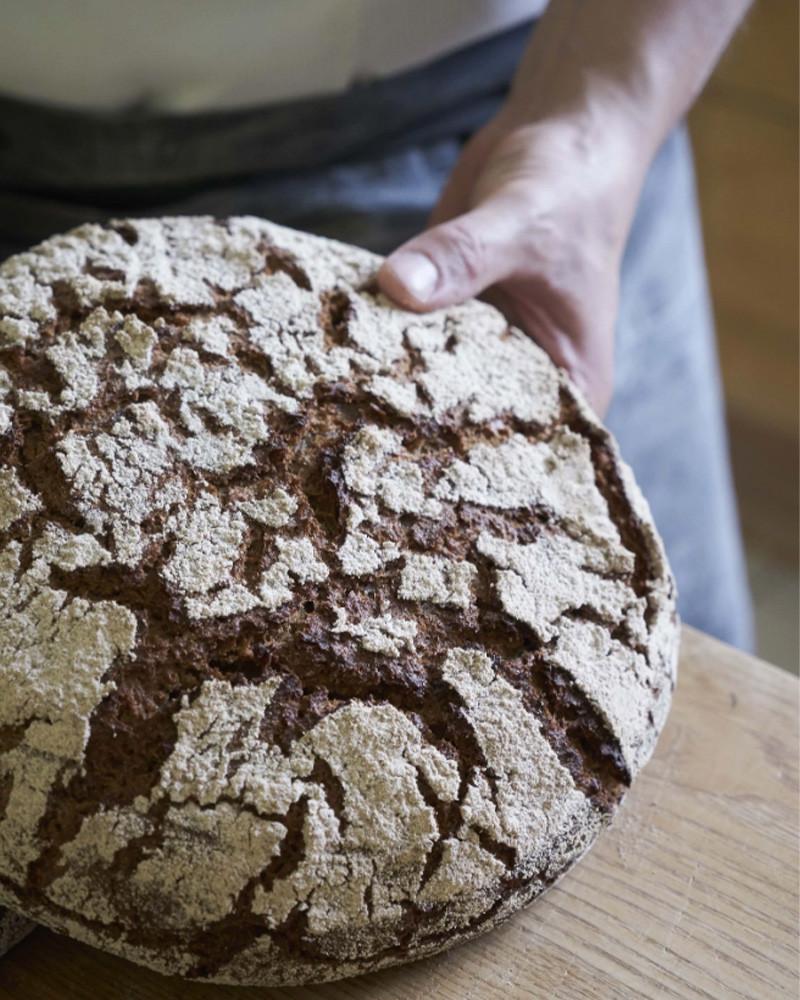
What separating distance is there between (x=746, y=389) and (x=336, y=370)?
7.84 feet

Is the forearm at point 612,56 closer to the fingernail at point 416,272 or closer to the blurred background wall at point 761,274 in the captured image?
the fingernail at point 416,272

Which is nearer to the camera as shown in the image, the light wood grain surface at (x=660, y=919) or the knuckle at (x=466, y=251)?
the light wood grain surface at (x=660, y=919)

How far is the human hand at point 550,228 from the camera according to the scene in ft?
3.99

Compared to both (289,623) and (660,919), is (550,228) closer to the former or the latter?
(289,623)

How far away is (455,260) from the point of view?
115 centimetres

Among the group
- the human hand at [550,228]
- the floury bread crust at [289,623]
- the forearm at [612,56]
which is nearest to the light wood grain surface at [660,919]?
the floury bread crust at [289,623]

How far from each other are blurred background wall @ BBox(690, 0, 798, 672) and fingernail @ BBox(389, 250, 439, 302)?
1.82 meters

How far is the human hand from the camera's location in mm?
1215

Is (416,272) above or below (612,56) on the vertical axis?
below

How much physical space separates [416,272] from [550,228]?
Result: 23 cm

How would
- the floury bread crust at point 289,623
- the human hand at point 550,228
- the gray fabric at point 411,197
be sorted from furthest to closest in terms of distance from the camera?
the gray fabric at point 411,197, the human hand at point 550,228, the floury bread crust at point 289,623

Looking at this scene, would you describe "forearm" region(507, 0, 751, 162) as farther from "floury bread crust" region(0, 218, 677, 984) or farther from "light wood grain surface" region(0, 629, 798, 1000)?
"light wood grain surface" region(0, 629, 798, 1000)

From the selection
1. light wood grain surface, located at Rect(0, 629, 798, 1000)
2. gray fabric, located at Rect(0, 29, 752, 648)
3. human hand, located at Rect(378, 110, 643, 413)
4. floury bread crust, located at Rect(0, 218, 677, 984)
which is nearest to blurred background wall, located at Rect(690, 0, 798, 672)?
gray fabric, located at Rect(0, 29, 752, 648)

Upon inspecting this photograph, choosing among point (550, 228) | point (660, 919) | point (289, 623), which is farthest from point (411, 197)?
point (660, 919)
